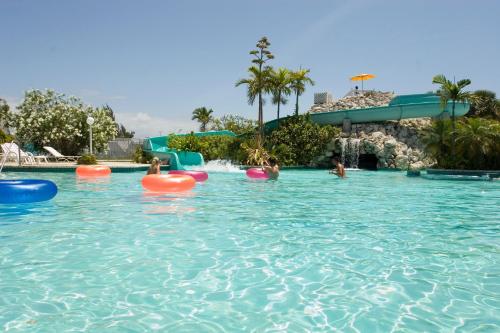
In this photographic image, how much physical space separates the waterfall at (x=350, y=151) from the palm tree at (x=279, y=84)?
5.28m

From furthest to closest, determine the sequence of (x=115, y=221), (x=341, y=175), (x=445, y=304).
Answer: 1. (x=341, y=175)
2. (x=115, y=221)
3. (x=445, y=304)

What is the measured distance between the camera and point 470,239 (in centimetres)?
692

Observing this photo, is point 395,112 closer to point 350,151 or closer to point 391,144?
point 391,144

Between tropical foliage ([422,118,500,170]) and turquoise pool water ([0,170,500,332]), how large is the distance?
1107cm

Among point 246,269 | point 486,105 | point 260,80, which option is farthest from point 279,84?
point 246,269

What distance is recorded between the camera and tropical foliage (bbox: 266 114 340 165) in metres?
30.7

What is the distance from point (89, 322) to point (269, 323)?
1489mm

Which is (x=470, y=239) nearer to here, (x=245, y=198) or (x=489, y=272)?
Answer: (x=489, y=272)

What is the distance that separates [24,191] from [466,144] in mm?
18221

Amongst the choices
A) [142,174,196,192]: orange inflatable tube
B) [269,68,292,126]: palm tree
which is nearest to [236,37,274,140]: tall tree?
[269,68,292,126]: palm tree

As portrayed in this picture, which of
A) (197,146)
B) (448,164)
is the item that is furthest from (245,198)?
(197,146)

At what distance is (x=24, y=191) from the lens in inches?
387

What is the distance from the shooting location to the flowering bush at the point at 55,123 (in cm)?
3228

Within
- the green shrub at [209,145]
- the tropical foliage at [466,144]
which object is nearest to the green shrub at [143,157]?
the green shrub at [209,145]
